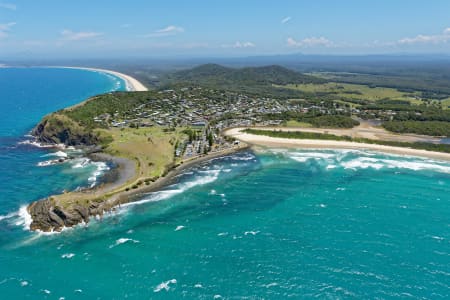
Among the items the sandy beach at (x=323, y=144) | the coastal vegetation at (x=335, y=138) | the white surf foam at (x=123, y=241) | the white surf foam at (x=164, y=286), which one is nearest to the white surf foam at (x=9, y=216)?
the white surf foam at (x=123, y=241)

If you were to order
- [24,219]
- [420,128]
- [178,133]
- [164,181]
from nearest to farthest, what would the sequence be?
[24,219] < [164,181] < [178,133] < [420,128]

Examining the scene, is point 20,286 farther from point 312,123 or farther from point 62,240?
point 312,123

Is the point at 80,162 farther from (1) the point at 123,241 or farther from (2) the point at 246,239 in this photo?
(2) the point at 246,239

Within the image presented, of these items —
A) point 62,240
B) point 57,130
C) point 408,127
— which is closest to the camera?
point 62,240

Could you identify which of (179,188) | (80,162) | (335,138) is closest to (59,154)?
(80,162)

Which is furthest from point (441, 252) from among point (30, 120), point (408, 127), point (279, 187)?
point (30, 120)
